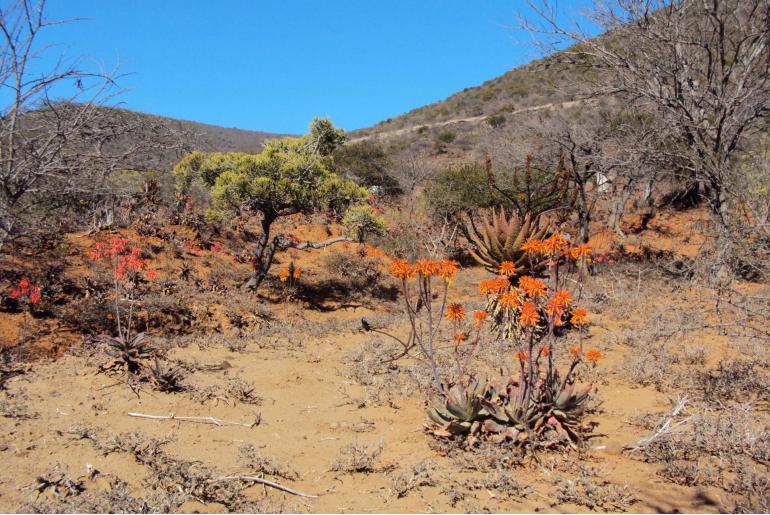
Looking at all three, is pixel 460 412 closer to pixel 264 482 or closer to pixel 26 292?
pixel 264 482

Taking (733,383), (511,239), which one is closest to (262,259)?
(511,239)

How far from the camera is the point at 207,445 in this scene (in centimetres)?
416

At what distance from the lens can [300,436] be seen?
4.49 meters


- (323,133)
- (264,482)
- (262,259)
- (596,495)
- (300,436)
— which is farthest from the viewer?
(323,133)

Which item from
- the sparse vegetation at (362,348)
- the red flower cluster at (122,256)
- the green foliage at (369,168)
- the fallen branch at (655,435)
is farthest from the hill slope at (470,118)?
the fallen branch at (655,435)

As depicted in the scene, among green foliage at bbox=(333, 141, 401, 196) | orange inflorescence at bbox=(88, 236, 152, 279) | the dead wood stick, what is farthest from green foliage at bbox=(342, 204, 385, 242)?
green foliage at bbox=(333, 141, 401, 196)

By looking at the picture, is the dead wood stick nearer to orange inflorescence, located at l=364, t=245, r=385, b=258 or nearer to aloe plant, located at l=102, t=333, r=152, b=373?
aloe plant, located at l=102, t=333, r=152, b=373

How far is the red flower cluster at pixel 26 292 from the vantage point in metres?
6.85

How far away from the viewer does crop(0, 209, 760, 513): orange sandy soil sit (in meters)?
3.29

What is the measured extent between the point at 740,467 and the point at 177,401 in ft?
15.4

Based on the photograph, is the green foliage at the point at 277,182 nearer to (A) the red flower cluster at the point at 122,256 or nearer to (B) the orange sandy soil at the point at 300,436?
(A) the red flower cluster at the point at 122,256

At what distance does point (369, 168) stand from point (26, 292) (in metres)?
20.1

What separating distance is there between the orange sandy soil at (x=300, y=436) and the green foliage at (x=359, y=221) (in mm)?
4576

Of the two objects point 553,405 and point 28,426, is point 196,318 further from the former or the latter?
point 553,405
